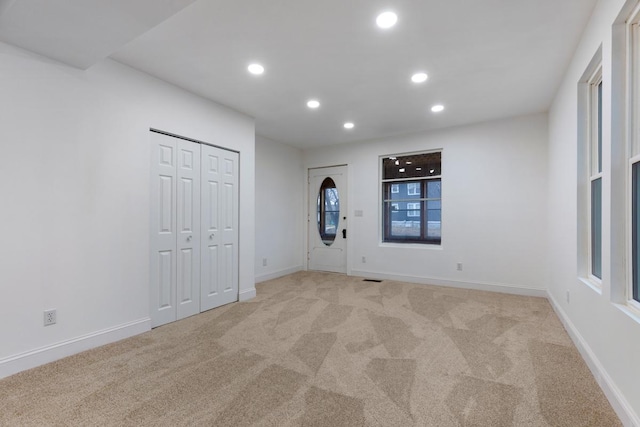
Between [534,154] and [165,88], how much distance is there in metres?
4.88

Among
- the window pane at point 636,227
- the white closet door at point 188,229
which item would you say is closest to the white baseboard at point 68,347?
the white closet door at point 188,229

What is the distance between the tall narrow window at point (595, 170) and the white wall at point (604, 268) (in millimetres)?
148

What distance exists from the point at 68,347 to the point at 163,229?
4.12ft

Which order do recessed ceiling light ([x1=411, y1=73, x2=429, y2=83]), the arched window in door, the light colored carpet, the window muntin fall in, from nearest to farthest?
the light colored carpet < recessed ceiling light ([x1=411, y1=73, x2=429, y2=83]) < the window muntin < the arched window in door

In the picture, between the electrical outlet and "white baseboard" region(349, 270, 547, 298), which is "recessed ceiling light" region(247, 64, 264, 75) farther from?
"white baseboard" region(349, 270, 547, 298)

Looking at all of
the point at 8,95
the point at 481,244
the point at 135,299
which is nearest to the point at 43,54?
the point at 8,95

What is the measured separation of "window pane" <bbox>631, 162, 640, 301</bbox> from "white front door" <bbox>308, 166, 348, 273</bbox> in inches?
173

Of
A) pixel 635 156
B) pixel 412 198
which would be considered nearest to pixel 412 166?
pixel 412 198

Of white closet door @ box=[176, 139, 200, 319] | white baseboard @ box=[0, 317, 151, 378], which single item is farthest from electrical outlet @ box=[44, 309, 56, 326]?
white closet door @ box=[176, 139, 200, 319]

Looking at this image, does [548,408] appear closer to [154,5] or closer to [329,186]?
[154,5]

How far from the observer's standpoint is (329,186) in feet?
20.4

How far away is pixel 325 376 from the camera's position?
7.09 feet

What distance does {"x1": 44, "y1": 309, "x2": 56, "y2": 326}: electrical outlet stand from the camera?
2.37 meters

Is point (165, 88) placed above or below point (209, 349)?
above
